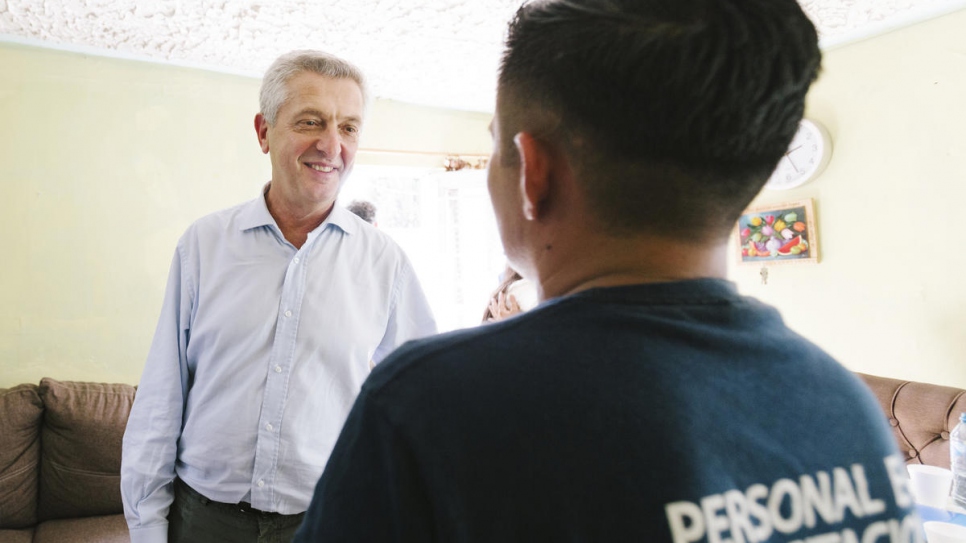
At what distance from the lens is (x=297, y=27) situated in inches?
96.5

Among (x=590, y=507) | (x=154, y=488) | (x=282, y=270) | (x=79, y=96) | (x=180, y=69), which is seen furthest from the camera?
(x=180, y=69)

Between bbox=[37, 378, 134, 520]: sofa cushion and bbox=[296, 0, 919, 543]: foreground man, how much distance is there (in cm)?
267

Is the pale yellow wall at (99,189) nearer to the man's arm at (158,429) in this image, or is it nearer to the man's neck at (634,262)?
the man's arm at (158,429)

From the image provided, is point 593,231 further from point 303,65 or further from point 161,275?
point 161,275

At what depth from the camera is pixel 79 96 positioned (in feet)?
8.68

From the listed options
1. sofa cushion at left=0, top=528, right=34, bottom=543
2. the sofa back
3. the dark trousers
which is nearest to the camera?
the dark trousers

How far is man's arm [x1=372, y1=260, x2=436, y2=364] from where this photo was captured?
4.28 ft

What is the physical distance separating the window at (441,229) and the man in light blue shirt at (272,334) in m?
2.38

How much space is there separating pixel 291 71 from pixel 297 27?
4.59 ft

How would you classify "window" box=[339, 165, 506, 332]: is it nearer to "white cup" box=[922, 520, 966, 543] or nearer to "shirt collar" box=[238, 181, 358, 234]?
"shirt collar" box=[238, 181, 358, 234]

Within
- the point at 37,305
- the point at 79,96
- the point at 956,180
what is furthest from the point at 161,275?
the point at 956,180

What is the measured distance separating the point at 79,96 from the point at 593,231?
120 inches

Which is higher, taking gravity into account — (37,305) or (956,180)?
(956,180)

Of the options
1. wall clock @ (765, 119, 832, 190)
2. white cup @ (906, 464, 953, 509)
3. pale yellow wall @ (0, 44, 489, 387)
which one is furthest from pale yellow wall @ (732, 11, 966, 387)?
pale yellow wall @ (0, 44, 489, 387)
